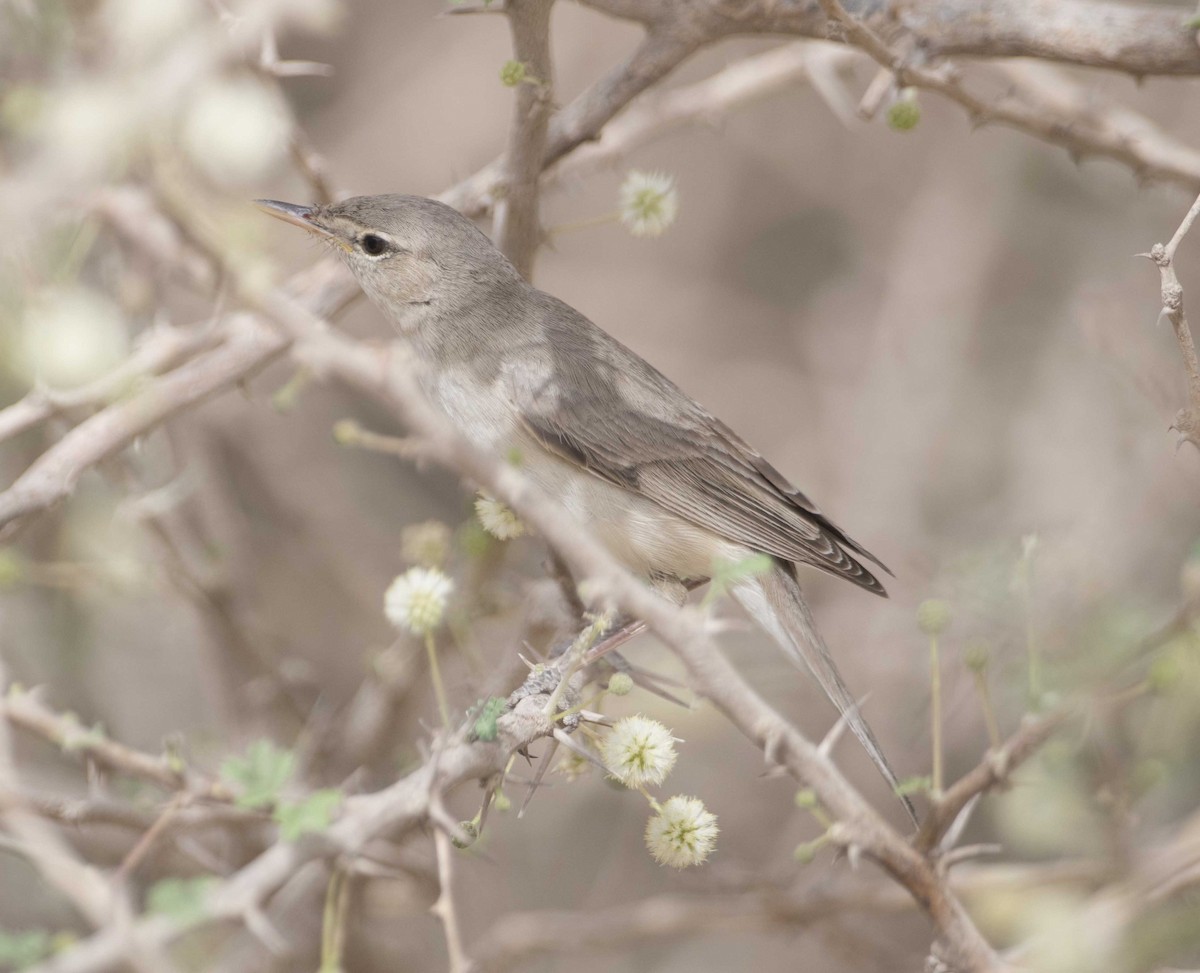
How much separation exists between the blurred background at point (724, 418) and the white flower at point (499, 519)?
1.33 feet

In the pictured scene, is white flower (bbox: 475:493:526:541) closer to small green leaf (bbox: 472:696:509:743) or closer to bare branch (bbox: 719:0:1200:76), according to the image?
small green leaf (bbox: 472:696:509:743)

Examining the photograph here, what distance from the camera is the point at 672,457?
14.1ft

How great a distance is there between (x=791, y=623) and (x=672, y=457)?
0.73m

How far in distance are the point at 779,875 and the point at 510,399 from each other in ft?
6.99

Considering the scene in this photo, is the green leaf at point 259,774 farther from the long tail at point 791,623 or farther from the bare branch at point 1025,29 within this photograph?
the bare branch at point 1025,29

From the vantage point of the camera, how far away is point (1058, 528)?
17.0 feet

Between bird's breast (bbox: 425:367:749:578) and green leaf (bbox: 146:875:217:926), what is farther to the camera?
bird's breast (bbox: 425:367:749:578)

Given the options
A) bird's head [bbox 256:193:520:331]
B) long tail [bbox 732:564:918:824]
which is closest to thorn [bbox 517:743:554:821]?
long tail [bbox 732:564:918:824]

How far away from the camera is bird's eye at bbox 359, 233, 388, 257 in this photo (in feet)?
13.8

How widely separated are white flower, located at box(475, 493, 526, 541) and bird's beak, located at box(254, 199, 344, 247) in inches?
53.8

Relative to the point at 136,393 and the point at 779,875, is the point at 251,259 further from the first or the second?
the point at 779,875

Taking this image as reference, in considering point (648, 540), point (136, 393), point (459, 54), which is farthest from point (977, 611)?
point (459, 54)

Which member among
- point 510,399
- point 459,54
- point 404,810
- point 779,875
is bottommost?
point 779,875

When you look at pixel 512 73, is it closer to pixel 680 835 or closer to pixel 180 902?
pixel 680 835
